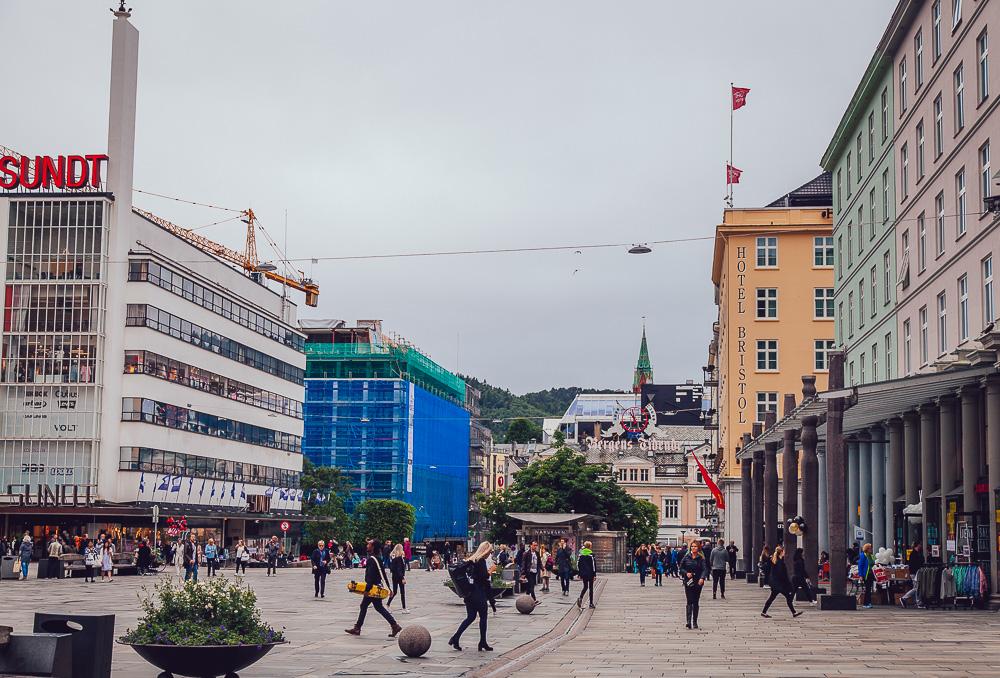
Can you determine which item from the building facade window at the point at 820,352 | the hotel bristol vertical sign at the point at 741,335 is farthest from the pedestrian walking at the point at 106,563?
the building facade window at the point at 820,352

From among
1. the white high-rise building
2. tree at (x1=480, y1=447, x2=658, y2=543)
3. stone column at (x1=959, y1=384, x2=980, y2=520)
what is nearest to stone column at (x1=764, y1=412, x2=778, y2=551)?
stone column at (x1=959, y1=384, x2=980, y2=520)

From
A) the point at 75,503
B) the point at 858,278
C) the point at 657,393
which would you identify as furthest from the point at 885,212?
the point at 657,393

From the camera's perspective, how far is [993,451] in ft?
98.3

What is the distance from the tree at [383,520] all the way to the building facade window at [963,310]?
251 ft

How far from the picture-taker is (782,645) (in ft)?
70.0

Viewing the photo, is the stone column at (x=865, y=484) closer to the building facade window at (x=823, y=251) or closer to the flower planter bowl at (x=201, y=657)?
the building facade window at (x=823, y=251)

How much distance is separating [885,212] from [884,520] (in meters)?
11.3

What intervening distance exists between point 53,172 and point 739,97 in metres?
38.3

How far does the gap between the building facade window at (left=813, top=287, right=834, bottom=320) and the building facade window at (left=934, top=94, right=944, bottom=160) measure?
4177 centimetres

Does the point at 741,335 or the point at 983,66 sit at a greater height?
the point at 983,66

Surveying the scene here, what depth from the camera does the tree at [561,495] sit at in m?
93.3

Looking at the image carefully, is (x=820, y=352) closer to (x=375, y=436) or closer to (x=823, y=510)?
(x=823, y=510)

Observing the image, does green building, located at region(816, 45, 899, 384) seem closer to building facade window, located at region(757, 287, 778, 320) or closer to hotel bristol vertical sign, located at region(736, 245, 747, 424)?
hotel bristol vertical sign, located at region(736, 245, 747, 424)

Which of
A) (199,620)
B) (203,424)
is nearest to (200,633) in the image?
(199,620)
